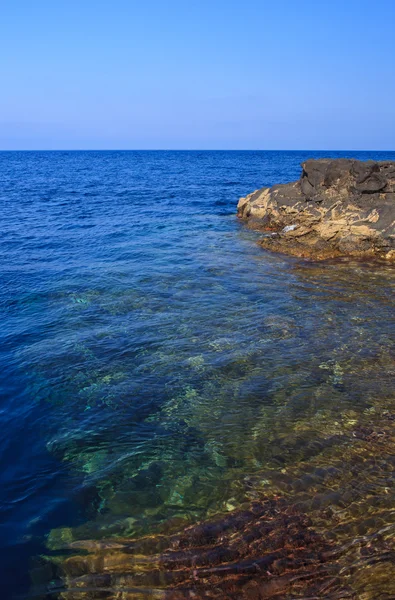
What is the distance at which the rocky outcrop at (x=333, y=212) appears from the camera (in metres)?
18.5

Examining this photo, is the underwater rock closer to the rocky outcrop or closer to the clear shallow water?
the clear shallow water

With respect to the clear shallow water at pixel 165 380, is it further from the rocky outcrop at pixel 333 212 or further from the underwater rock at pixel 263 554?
the rocky outcrop at pixel 333 212

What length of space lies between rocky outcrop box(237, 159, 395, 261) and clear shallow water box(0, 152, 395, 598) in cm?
182

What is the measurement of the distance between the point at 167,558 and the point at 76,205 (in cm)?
3362

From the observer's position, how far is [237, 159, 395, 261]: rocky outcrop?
18.5 metres

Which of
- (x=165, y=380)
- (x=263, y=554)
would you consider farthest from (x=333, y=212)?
(x=263, y=554)

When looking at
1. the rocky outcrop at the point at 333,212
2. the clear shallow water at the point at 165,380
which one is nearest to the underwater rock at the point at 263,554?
the clear shallow water at the point at 165,380

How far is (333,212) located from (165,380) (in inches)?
577

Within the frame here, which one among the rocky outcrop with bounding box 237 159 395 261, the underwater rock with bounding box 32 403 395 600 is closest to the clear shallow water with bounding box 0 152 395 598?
the underwater rock with bounding box 32 403 395 600

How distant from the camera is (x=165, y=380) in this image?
353 inches

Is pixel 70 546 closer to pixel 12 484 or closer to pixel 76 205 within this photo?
pixel 12 484

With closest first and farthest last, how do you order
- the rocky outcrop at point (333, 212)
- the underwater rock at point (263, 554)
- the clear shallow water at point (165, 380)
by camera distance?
the underwater rock at point (263, 554)
the clear shallow water at point (165, 380)
the rocky outcrop at point (333, 212)

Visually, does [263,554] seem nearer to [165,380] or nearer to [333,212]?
[165,380]

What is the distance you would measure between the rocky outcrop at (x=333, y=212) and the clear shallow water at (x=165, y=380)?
5.97ft
